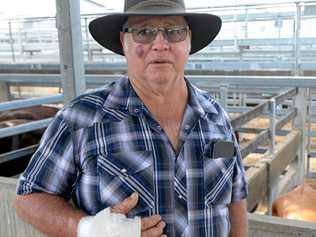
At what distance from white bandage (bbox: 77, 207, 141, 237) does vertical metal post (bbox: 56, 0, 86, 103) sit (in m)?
1.21

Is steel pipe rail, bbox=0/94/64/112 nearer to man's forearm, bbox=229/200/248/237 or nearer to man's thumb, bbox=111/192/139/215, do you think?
man's forearm, bbox=229/200/248/237

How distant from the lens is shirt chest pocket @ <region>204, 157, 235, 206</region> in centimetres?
127

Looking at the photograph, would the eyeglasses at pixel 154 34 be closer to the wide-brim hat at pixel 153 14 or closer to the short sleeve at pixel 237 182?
the wide-brim hat at pixel 153 14

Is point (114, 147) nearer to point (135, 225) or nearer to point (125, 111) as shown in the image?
point (125, 111)

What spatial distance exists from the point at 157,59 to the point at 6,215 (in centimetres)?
165

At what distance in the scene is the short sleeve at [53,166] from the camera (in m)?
1.17

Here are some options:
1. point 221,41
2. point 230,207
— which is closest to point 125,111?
point 230,207

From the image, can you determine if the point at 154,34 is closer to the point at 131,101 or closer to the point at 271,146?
the point at 131,101

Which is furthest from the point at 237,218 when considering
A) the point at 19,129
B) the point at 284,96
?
the point at 284,96

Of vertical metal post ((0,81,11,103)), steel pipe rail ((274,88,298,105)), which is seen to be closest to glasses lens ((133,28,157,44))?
steel pipe rail ((274,88,298,105))

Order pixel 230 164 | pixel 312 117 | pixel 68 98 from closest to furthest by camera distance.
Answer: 1. pixel 230 164
2. pixel 68 98
3. pixel 312 117

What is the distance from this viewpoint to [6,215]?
95.6 inches

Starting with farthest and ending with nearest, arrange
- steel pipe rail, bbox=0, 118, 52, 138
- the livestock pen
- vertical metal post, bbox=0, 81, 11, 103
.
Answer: vertical metal post, bbox=0, 81, 11, 103 < steel pipe rail, bbox=0, 118, 52, 138 < the livestock pen

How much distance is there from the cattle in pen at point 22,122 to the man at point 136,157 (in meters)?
3.16
